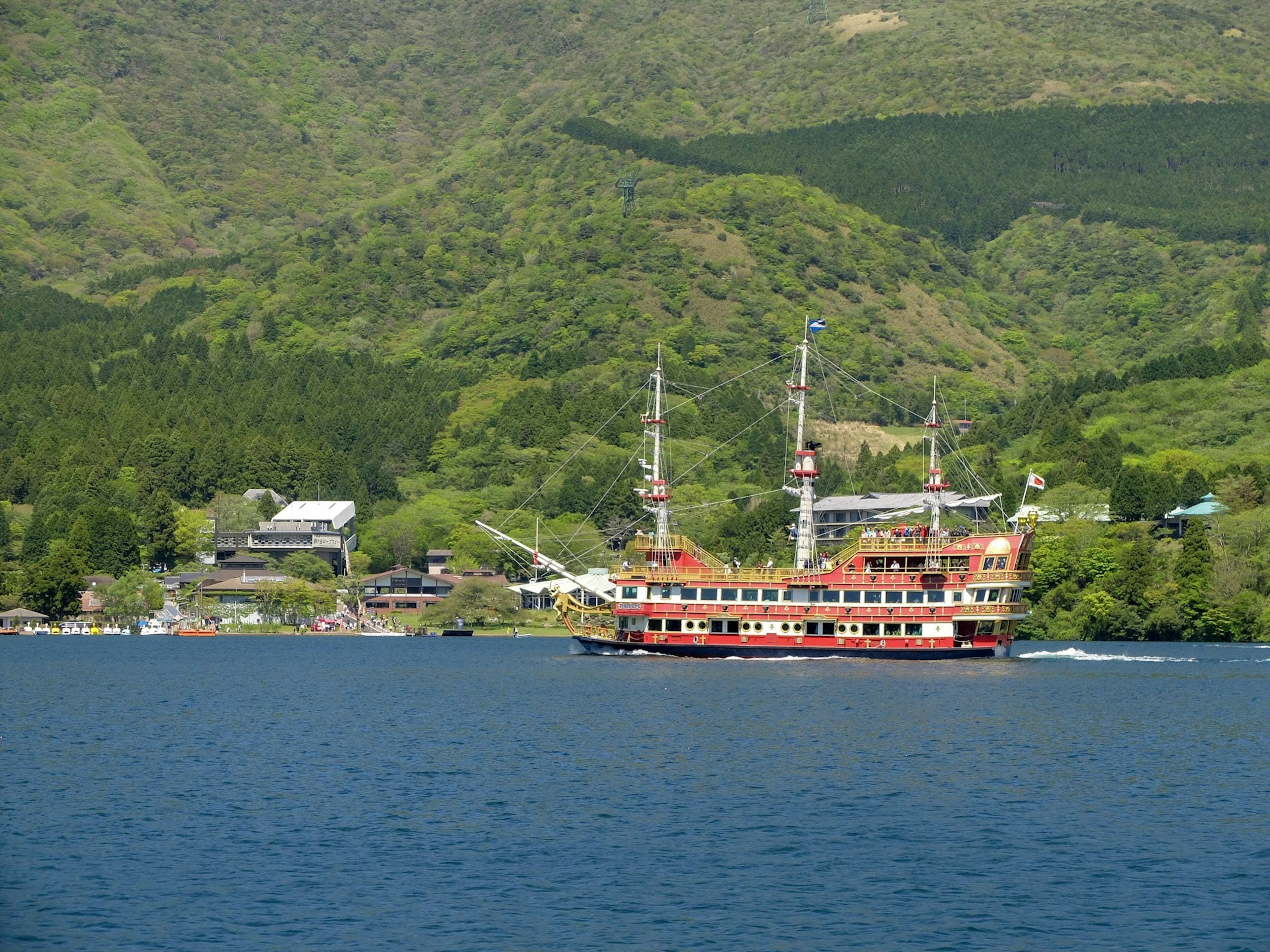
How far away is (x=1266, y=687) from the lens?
96.5m

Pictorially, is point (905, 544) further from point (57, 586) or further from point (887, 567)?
point (57, 586)

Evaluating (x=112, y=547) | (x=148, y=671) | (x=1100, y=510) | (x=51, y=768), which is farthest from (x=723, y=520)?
(x=51, y=768)

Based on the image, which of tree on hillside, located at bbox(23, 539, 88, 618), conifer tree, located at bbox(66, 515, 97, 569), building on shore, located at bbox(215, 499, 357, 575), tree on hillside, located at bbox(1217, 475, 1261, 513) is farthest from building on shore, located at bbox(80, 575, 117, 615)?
tree on hillside, located at bbox(1217, 475, 1261, 513)

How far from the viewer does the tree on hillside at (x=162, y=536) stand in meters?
191

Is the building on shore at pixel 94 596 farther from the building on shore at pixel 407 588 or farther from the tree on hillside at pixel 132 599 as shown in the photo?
the building on shore at pixel 407 588

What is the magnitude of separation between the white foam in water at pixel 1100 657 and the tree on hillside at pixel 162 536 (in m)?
95.4

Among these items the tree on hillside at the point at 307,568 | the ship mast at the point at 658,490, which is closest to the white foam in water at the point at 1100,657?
the ship mast at the point at 658,490

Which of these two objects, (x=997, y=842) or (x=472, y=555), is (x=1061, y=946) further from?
(x=472, y=555)

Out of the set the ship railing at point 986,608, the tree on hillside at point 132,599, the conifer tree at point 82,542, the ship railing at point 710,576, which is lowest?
the tree on hillside at point 132,599

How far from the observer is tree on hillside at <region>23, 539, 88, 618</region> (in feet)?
531

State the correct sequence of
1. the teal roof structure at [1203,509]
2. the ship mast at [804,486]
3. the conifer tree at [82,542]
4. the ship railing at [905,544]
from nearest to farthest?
the ship railing at [905,544] → the ship mast at [804,486] → the teal roof structure at [1203,509] → the conifer tree at [82,542]

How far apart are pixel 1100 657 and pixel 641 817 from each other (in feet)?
235

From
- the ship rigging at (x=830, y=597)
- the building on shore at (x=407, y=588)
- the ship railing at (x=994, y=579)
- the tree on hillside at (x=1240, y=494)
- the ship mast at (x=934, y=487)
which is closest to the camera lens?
the ship railing at (x=994, y=579)

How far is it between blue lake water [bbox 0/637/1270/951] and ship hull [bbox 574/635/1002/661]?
1856cm
